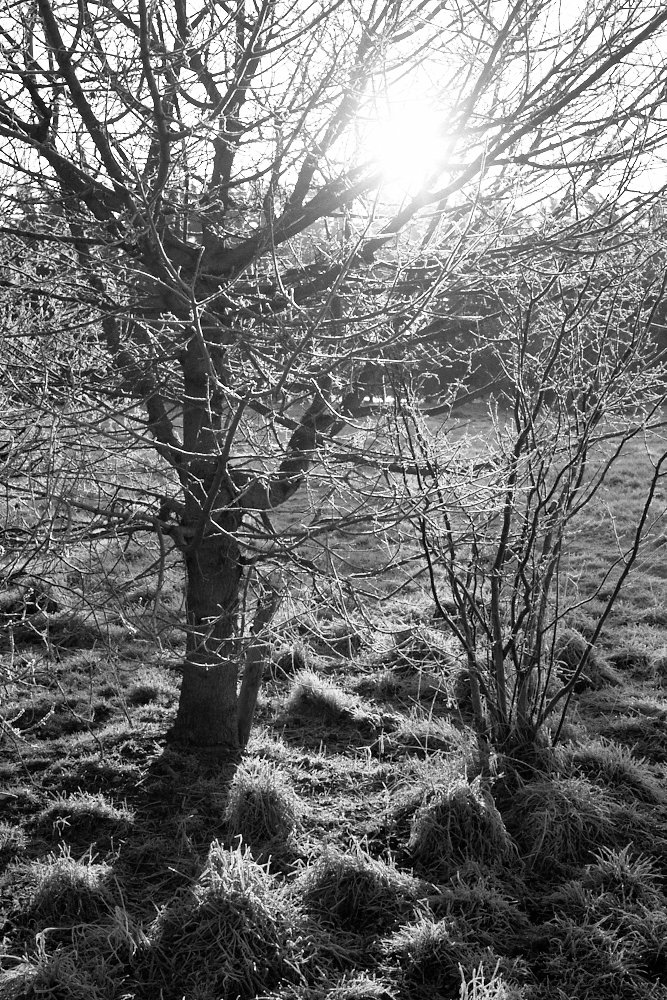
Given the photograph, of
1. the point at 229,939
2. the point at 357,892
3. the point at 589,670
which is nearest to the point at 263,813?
the point at 357,892

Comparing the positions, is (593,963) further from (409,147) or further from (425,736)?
(409,147)

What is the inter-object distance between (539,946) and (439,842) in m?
0.62

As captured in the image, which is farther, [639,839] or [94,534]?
[639,839]

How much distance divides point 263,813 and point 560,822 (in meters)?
1.30

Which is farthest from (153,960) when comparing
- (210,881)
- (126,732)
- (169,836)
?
(126,732)

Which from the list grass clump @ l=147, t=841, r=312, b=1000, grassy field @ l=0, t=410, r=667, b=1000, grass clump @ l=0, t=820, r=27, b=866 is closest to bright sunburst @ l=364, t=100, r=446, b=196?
grassy field @ l=0, t=410, r=667, b=1000

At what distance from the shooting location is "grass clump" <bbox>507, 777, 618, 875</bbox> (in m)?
3.61

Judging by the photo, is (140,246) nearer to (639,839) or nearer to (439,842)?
(439,842)

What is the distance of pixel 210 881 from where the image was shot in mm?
3277

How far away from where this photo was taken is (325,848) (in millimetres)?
3486

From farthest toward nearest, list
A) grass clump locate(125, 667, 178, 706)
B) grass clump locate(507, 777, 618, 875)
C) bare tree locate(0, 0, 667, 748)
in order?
grass clump locate(125, 667, 178, 706) < grass clump locate(507, 777, 618, 875) < bare tree locate(0, 0, 667, 748)

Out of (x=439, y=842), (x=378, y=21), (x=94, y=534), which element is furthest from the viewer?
(x=439, y=842)

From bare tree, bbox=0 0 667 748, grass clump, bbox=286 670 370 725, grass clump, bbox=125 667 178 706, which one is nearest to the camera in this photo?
bare tree, bbox=0 0 667 748

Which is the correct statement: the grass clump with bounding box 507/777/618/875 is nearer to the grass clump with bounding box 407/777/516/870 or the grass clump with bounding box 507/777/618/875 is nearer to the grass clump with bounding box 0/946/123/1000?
the grass clump with bounding box 407/777/516/870
